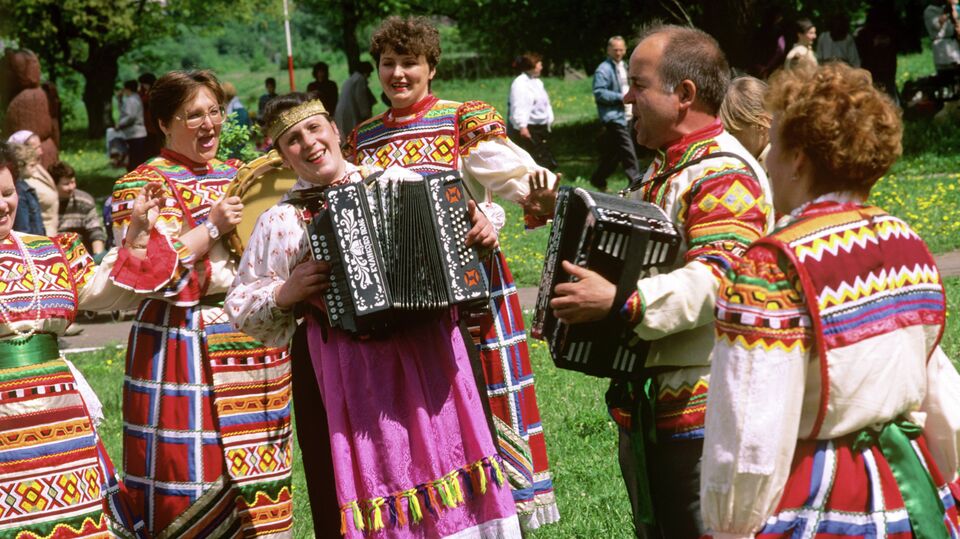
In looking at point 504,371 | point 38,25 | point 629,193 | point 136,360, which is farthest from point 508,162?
point 38,25

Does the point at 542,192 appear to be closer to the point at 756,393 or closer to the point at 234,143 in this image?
the point at 756,393

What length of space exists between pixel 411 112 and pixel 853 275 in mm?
2858

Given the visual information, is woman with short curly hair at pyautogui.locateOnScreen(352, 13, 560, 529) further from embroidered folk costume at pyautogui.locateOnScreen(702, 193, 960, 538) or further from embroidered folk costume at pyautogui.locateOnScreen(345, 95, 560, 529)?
embroidered folk costume at pyautogui.locateOnScreen(702, 193, 960, 538)

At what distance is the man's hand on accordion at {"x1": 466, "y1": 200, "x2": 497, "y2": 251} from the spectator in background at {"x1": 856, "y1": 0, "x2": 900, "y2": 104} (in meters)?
15.3

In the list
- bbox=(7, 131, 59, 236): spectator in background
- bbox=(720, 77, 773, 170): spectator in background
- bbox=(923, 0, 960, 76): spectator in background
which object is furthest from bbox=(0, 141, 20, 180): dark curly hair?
bbox=(923, 0, 960, 76): spectator in background

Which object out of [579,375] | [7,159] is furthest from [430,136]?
[579,375]

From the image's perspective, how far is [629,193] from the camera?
375cm

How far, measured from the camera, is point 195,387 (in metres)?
5.10

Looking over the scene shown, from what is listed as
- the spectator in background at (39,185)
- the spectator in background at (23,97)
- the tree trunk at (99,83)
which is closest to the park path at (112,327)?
the spectator in background at (39,185)

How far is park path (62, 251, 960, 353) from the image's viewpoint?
10.5m

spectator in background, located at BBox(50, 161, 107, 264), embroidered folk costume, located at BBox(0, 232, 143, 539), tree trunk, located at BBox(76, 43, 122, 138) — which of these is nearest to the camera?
embroidered folk costume, located at BBox(0, 232, 143, 539)

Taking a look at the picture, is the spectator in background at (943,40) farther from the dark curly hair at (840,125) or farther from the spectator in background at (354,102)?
the dark curly hair at (840,125)

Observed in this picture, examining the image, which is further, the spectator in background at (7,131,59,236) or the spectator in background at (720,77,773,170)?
the spectator in background at (7,131,59,236)

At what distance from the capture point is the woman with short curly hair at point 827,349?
8.72ft
